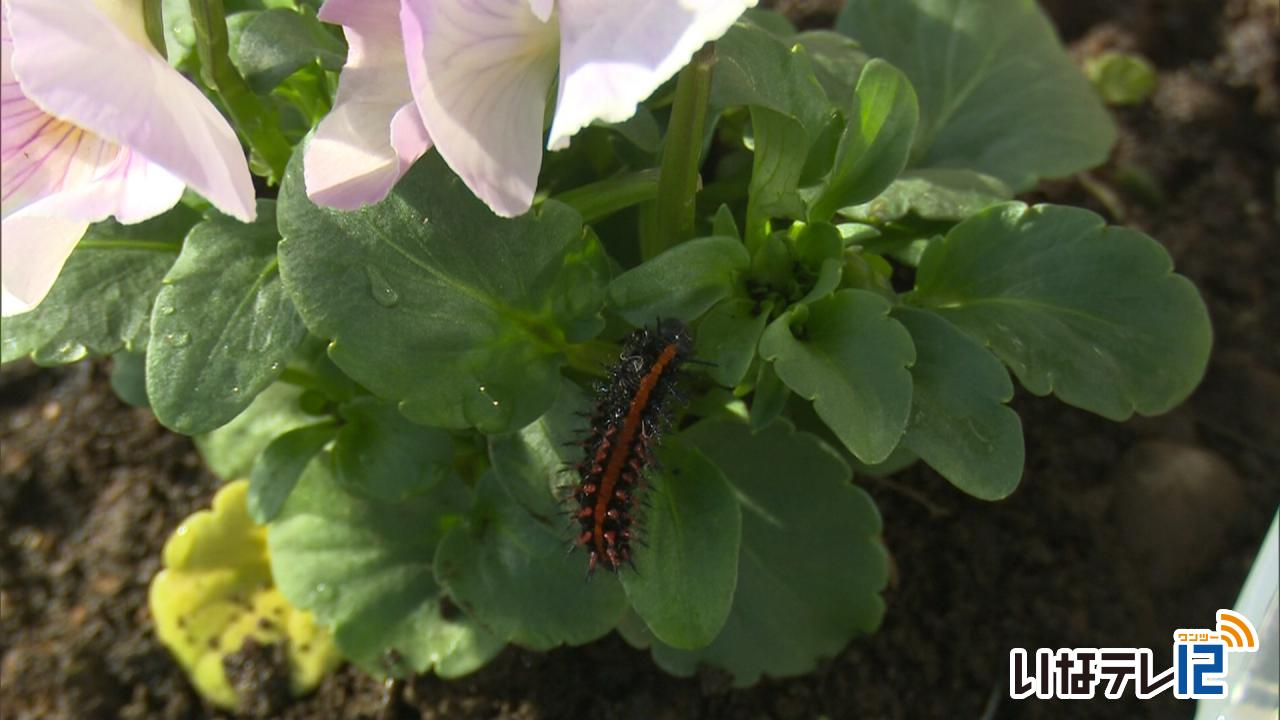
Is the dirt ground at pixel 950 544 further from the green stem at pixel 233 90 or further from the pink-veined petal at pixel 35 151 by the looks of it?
the pink-veined petal at pixel 35 151

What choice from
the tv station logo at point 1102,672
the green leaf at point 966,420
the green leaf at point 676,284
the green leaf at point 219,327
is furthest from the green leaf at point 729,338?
the tv station logo at point 1102,672

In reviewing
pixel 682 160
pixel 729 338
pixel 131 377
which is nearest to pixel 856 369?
pixel 729 338

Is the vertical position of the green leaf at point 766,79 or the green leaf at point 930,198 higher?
the green leaf at point 766,79

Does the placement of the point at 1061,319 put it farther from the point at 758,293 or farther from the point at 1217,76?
the point at 1217,76

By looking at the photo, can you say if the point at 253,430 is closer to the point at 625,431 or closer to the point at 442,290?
the point at 442,290

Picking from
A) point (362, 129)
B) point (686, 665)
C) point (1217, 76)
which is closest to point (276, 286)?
point (362, 129)
